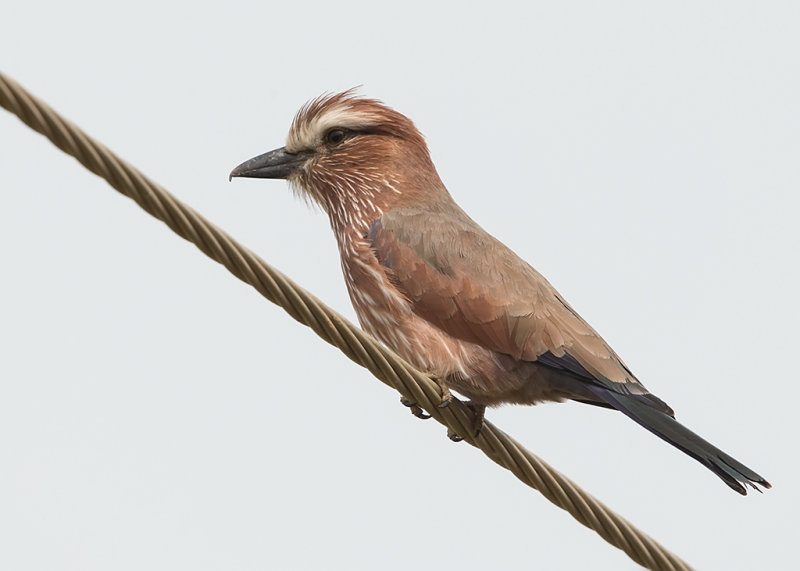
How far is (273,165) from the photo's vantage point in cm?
732

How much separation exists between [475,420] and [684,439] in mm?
987

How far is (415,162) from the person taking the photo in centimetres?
705

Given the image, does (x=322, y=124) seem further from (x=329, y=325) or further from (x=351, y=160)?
(x=329, y=325)

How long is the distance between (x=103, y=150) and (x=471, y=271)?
285 cm

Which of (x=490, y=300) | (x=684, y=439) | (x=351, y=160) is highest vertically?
(x=351, y=160)

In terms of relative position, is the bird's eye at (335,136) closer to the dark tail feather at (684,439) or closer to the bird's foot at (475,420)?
the bird's foot at (475,420)

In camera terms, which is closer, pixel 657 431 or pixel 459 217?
pixel 657 431

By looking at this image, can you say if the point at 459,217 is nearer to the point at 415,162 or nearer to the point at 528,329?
the point at 415,162

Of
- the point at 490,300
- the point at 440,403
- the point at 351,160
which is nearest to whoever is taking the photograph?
the point at 440,403

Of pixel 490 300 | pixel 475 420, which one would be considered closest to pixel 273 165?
pixel 490 300

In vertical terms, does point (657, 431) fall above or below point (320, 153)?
below

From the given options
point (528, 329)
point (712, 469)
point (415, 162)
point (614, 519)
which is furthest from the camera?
point (415, 162)

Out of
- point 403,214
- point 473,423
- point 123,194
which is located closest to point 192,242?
point 123,194

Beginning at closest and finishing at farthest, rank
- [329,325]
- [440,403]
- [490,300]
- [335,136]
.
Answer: [329,325], [440,403], [490,300], [335,136]
